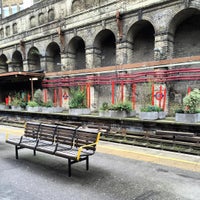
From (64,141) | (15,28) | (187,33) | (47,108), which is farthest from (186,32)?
(15,28)

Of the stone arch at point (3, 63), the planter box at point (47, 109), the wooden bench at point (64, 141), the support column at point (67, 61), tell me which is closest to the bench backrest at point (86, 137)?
the wooden bench at point (64, 141)

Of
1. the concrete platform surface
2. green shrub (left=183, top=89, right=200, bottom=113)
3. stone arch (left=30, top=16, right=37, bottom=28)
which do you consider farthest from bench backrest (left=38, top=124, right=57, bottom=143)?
stone arch (left=30, top=16, right=37, bottom=28)

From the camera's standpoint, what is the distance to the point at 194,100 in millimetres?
7859

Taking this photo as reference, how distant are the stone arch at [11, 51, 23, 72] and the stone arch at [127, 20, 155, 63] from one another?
14500mm

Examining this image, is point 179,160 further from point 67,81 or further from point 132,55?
point 67,81

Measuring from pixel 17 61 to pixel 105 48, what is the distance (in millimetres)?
12089

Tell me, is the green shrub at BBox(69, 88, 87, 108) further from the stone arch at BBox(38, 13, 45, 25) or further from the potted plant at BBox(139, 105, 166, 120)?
Result: the stone arch at BBox(38, 13, 45, 25)

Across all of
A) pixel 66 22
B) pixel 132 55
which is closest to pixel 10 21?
pixel 66 22

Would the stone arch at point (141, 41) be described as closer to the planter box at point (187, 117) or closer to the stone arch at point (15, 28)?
the planter box at point (187, 117)

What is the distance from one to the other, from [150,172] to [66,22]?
16238mm

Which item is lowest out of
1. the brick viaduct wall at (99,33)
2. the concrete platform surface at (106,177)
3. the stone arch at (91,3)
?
the concrete platform surface at (106,177)

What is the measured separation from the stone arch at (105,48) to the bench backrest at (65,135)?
38.1ft

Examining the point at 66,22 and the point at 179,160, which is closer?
the point at 179,160

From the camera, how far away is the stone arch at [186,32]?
40.8 feet
